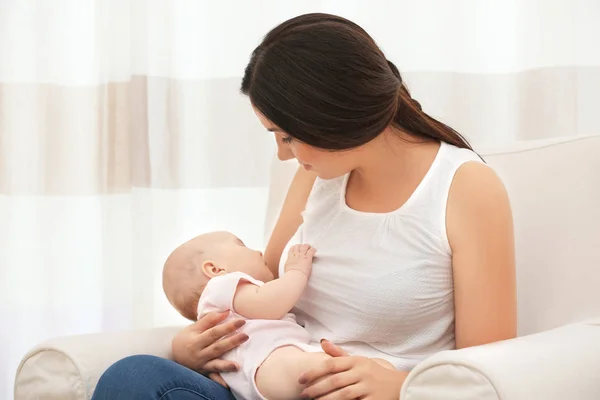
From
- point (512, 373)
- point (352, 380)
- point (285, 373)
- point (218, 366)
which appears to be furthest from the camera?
point (218, 366)

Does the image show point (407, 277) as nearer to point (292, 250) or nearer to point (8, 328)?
point (292, 250)

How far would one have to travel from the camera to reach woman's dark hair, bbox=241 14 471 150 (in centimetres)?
134

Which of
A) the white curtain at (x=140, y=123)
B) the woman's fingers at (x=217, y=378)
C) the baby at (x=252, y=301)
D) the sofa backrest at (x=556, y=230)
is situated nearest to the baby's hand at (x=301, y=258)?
the baby at (x=252, y=301)

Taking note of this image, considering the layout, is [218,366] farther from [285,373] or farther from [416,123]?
[416,123]

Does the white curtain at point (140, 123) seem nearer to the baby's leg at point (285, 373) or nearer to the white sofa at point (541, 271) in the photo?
the white sofa at point (541, 271)

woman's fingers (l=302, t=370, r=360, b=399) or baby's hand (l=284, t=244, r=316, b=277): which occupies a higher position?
baby's hand (l=284, t=244, r=316, b=277)

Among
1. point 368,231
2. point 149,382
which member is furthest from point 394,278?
point 149,382

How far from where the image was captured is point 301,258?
5.21 ft

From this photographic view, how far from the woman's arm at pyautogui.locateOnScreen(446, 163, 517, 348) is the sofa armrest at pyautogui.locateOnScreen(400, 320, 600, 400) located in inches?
7.3

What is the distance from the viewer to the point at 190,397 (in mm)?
1363

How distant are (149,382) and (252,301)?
0.27 m

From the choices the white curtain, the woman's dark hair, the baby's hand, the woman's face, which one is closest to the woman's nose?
the woman's face

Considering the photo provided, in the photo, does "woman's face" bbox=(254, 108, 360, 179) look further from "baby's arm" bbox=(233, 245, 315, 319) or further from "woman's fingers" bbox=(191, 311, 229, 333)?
"woman's fingers" bbox=(191, 311, 229, 333)

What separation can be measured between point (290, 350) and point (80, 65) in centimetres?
138
